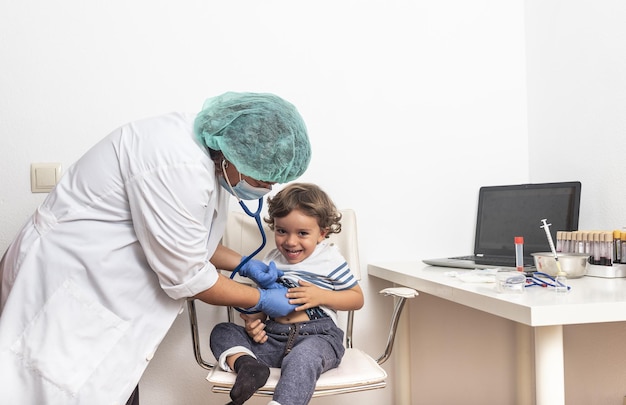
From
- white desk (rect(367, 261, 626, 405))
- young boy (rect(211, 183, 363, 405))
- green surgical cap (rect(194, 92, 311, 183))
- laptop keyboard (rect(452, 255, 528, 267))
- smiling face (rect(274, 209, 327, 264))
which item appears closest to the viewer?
white desk (rect(367, 261, 626, 405))

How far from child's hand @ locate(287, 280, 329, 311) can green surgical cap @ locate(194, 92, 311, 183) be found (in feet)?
1.30

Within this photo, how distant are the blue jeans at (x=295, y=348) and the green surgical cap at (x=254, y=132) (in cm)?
47

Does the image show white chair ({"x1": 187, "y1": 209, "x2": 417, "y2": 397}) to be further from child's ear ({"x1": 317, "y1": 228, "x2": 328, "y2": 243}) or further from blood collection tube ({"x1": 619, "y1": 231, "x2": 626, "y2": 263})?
blood collection tube ({"x1": 619, "y1": 231, "x2": 626, "y2": 263})

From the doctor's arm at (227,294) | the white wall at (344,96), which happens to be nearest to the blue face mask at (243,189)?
the doctor's arm at (227,294)

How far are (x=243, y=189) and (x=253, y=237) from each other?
52 cm

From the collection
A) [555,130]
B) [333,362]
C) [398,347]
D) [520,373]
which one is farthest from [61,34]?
[520,373]

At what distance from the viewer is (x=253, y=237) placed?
1.89m

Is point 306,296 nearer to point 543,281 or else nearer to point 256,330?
point 256,330

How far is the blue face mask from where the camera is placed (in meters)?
1.38

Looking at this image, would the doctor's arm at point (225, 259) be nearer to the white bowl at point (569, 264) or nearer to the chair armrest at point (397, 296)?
the chair armrest at point (397, 296)

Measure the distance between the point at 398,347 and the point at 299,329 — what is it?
1.90ft

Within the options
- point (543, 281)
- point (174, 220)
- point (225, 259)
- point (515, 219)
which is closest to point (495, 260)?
point (515, 219)

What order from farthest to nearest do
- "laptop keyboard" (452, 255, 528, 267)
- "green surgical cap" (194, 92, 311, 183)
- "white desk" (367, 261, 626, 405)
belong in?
"laptop keyboard" (452, 255, 528, 267)
"green surgical cap" (194, 92, 311, 183)
"white desk" (367, 261, 626, 405)

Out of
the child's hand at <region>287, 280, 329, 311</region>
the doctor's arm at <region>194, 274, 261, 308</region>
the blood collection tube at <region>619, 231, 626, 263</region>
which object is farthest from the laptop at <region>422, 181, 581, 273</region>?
the doctor's arm at <region>194, 274, 261, 308</region>
